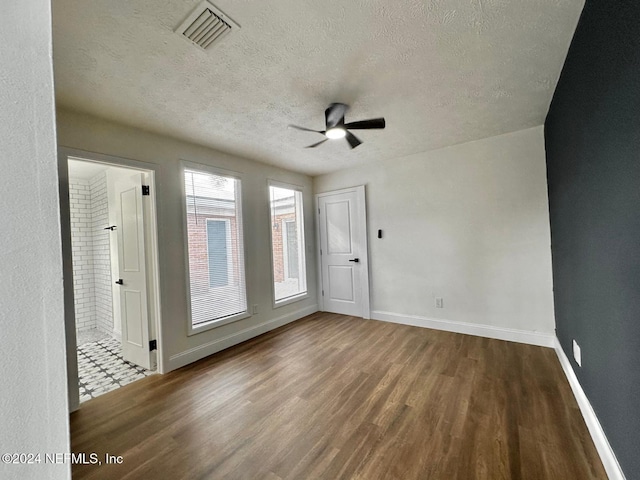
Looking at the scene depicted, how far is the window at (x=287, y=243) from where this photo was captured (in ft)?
13.9

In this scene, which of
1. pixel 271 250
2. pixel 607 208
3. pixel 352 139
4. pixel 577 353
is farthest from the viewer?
pixel 271 250

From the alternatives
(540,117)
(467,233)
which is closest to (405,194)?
(467,233)

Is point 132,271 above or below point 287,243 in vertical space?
below

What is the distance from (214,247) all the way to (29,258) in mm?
3063

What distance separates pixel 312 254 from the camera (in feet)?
16.0

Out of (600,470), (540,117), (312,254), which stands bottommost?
(600,470)

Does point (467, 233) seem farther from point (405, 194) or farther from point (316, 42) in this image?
point (316, 42)

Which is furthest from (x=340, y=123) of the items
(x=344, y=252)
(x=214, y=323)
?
(x=214, y=323)

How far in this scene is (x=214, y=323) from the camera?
3.22 meters

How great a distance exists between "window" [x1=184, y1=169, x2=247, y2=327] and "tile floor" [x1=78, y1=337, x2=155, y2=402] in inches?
30.8

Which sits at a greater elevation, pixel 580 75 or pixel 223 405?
pixel 580 75

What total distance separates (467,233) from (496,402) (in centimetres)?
204

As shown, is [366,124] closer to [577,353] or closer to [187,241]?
[187,241]

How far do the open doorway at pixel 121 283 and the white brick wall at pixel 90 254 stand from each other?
0.02m
